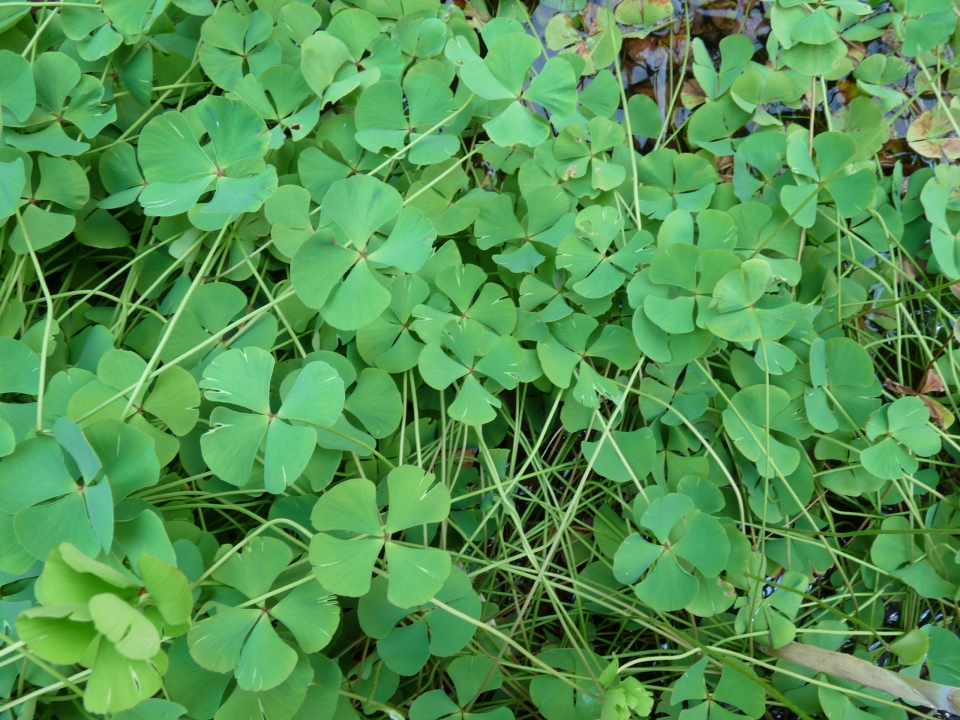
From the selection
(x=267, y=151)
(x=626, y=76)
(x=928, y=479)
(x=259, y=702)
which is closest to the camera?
(x=259, y=702)

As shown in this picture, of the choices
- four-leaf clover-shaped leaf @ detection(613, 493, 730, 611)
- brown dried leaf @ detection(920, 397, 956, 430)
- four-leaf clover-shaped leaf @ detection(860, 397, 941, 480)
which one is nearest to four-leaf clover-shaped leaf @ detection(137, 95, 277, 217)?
four-leaf clover-shaped leaf @ detection(613, 493, 730, 611)

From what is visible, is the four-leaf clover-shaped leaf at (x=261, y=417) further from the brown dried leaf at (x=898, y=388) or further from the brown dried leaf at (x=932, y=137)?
the brown dried leaf at (x=932, y=137)

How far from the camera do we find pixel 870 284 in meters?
1.04

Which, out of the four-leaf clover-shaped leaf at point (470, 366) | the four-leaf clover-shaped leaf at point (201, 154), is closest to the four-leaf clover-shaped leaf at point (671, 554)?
the four-leaf clover-shaped leaf at point (470, 366)

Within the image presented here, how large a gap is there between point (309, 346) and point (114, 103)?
1.50 feet

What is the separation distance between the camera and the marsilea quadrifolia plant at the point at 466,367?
2.35 ft

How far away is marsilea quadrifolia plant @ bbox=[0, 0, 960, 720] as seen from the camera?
716mm

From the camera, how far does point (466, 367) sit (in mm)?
823

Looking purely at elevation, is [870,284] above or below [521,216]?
below

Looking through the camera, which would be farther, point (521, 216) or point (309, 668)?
point (521, 216)

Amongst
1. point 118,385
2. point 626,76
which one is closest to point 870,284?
point 626,76

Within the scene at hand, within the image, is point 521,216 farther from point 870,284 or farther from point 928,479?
point 928,479

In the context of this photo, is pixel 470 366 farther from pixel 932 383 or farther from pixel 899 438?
pixel 932 383

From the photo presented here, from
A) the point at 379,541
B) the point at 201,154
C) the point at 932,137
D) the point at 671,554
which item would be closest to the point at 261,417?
the point at 379,541
